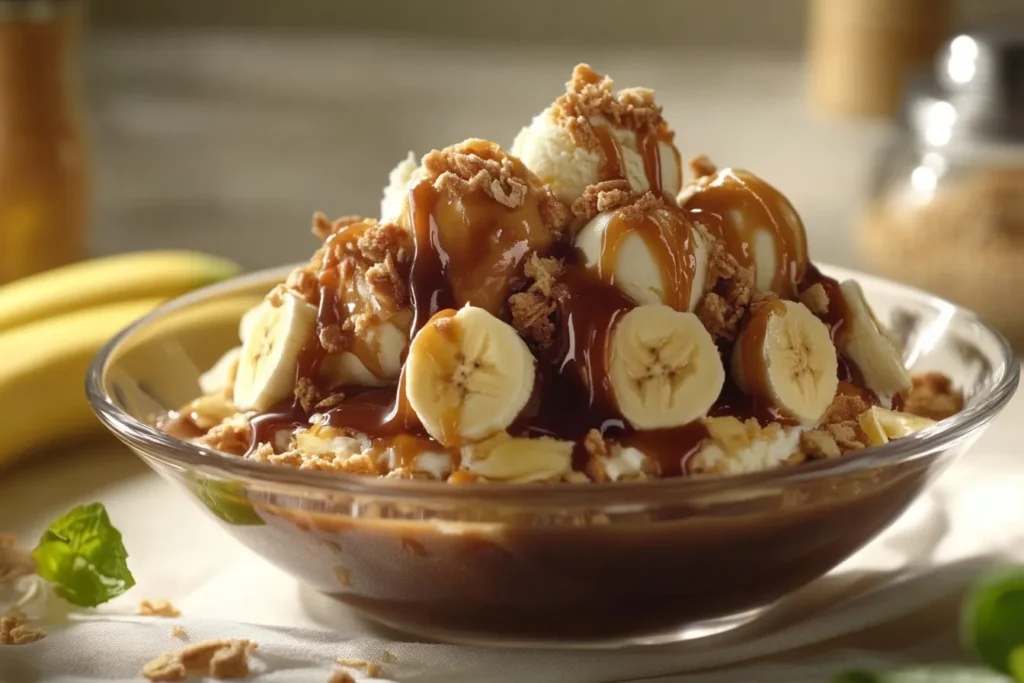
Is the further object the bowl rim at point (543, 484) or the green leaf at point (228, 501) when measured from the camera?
the green leaf at point (228, 501)

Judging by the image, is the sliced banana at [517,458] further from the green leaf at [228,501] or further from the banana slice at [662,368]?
the green leaf at [228,501]

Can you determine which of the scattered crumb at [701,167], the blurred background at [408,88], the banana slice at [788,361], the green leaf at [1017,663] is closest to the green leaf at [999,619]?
the green leaf at [1017,663]

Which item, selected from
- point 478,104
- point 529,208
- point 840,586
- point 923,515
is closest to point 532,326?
point 529,208

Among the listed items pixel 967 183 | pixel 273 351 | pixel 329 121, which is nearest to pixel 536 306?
pixel 273 351

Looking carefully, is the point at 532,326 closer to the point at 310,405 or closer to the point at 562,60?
the point at 310,405

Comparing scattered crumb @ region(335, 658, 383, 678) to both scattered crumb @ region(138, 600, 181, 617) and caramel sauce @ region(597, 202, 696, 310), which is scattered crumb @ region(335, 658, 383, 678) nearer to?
scattered crumb @ region(138, 600, 181, 617)

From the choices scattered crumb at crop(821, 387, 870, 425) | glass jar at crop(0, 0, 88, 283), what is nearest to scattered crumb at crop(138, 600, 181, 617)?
scattered crumb at crop(821, 387, 870, 425)
